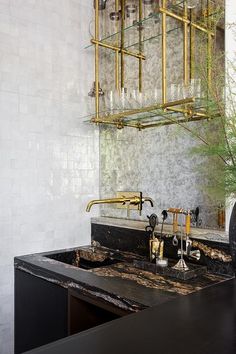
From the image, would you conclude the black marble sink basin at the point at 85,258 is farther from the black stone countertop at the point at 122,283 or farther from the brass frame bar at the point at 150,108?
the brass frame bar at the point at 150,108

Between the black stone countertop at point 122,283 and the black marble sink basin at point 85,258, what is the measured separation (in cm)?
25

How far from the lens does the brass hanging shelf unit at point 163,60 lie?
1.83m

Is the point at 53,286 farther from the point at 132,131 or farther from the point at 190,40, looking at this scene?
the point at 190,40

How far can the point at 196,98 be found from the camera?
1726 millimetres

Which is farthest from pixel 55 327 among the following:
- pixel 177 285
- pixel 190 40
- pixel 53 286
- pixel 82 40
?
pixel 82 40

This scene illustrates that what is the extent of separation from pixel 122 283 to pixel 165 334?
2.60 feet

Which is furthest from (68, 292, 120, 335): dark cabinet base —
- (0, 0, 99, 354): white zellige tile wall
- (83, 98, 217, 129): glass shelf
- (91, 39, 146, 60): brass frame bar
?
(91, 39, 146, 60): brass frame bar

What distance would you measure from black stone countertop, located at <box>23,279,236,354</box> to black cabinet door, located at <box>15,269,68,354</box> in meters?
0.87

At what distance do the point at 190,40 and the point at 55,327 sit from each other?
1.70 m

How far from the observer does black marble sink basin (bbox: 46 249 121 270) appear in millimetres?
2254

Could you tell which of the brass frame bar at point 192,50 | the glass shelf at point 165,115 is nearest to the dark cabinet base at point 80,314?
the glass shelf at point 165,115

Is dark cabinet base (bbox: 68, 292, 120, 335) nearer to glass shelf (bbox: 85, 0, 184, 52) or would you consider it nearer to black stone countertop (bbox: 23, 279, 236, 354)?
black stone countertop (bbox: 23, 279, 236, 354)

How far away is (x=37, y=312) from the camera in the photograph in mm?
1908

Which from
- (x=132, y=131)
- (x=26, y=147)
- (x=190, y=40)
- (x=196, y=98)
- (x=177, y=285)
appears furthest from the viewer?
(x=132, y=131)
